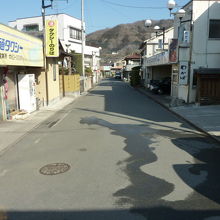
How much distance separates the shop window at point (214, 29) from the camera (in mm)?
17000

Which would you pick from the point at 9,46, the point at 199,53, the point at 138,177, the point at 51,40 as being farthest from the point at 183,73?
the point at 138,177

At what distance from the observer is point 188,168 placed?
629 cm

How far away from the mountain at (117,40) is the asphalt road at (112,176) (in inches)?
3045

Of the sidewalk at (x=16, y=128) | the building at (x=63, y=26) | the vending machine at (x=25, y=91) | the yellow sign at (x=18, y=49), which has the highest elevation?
the building at (x=63, y=26)

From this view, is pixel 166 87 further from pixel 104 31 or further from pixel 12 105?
pixel 104 31

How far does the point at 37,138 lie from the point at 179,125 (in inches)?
246

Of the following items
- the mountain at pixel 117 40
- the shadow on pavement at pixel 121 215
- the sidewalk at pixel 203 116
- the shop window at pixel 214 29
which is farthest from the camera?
the mountain at pixel 117 40

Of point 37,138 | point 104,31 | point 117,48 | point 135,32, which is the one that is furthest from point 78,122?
point 117,48

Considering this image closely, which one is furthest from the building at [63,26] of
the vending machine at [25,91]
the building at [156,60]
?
the vending machine at [25,91]

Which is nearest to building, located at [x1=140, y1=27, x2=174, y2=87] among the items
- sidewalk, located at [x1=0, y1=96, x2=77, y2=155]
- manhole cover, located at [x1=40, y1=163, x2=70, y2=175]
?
sidewalk, located at [x1=0, y1=96, x2=77, y2=155]

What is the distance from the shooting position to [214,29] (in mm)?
17078

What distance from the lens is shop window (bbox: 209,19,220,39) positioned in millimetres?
17000

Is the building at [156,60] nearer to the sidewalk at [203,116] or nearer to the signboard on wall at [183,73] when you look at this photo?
the signboard on wall at [183,73]

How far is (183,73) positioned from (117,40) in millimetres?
101080
